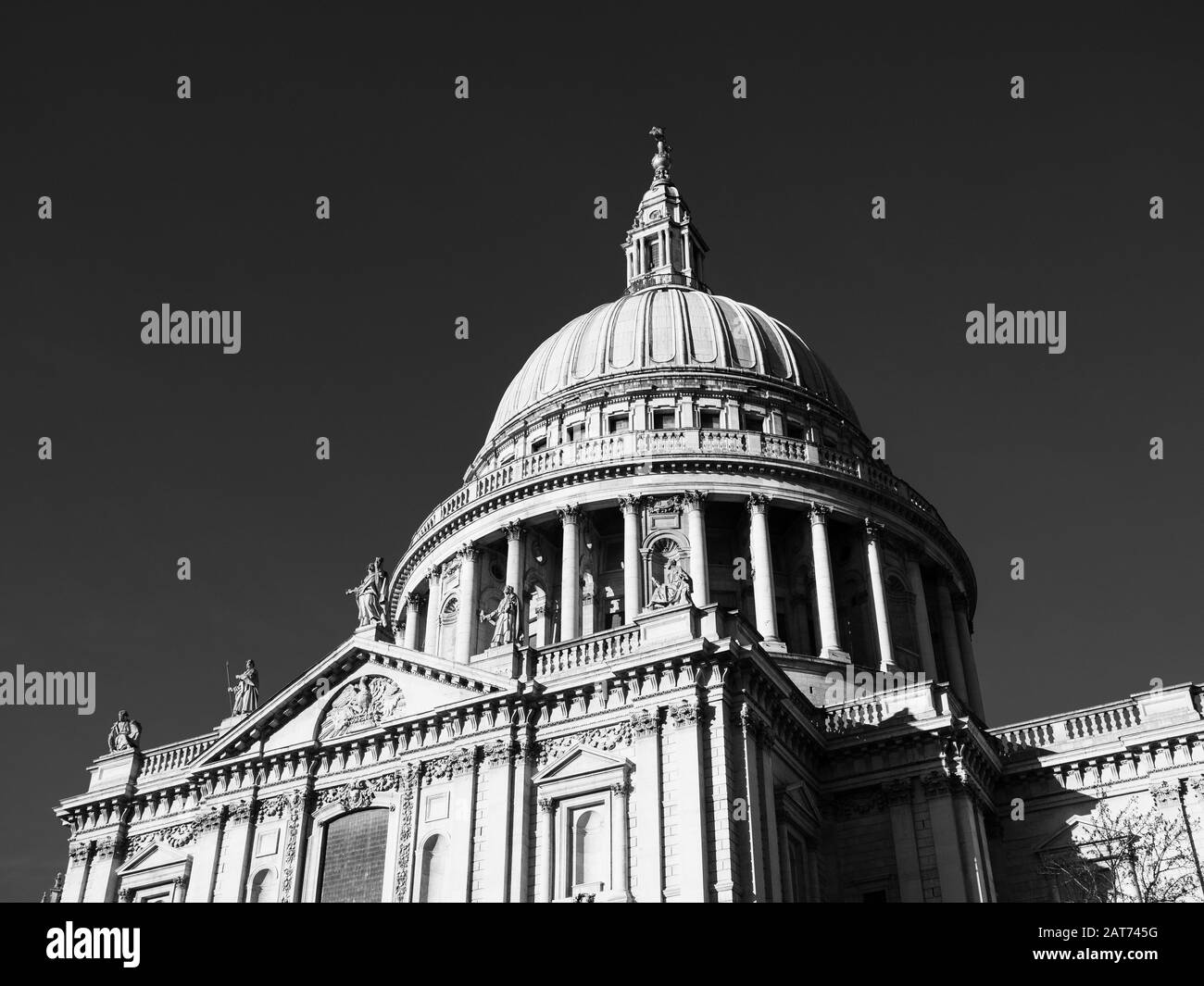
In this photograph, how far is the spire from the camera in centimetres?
7544

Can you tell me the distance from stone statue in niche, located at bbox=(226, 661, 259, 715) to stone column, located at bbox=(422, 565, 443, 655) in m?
14.9

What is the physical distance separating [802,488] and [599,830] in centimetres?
2561

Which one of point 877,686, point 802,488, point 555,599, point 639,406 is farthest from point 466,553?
point 877,686

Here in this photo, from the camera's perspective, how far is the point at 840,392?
70188 millimetres

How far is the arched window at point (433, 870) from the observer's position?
36.1 metres

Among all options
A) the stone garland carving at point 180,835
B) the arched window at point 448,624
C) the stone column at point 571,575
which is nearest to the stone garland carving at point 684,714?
the stone garland carving at point 180,835

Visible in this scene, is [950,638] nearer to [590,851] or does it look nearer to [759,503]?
[759,503]

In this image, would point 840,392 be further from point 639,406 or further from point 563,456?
point 563,456

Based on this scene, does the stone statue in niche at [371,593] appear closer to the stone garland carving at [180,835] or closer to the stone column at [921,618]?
the stone garland carving at [180,835]

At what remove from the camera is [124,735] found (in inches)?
1770

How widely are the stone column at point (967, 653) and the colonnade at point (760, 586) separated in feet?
0.19

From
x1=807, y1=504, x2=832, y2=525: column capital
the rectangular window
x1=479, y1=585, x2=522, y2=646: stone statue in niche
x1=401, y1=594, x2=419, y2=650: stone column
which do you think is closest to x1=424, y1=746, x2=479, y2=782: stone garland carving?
x1=479, y1=585, x2=522, y2=646: stone statue in niche

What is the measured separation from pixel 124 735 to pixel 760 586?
969 inches

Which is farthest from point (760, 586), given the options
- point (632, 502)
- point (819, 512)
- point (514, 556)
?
point (514, 556)
